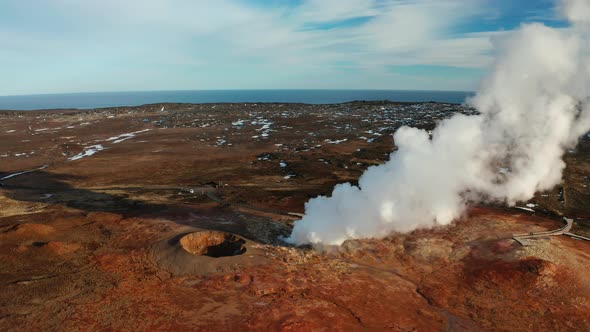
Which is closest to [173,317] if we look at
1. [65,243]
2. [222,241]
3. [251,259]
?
[251,259]

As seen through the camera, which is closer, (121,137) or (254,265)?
(254,265)

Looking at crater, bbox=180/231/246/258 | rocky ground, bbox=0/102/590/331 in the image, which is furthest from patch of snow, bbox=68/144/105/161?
crater, bbox=180/231/246/258

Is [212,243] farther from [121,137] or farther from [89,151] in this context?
[121,137]

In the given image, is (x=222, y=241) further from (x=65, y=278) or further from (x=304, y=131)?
(x=304, y=131)

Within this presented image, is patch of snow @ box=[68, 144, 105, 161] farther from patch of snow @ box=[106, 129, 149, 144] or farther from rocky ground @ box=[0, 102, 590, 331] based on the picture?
rocky ground @ box=[0, 102, 590, 331]

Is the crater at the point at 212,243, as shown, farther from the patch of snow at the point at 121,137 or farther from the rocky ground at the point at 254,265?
the patch of snow at the point at 121,137

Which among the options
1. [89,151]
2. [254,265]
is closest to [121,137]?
[89,151]

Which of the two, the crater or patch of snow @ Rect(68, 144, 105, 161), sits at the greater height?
patch of snow @ Rect(68, 144, 105, 161)
